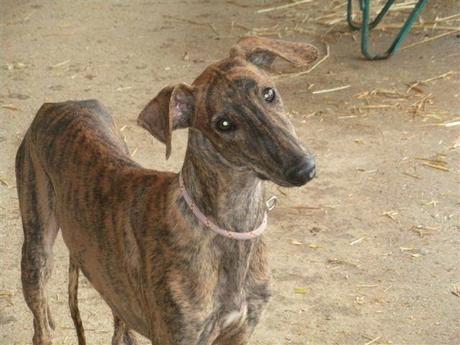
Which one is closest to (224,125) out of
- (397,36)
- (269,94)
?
(269,94)

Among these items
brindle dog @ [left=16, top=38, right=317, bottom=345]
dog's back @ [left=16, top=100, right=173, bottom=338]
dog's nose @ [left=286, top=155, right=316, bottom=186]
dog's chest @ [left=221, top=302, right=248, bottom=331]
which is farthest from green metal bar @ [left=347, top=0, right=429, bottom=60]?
dog's nose @ [left=286, top=155, right=316, bottom=186]

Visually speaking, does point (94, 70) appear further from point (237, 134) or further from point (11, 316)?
point (237, 134)

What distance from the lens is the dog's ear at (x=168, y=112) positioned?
374 centimetres

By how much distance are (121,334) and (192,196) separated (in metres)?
1.35

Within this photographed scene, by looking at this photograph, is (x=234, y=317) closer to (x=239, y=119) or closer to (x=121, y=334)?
(x=239, y=119)

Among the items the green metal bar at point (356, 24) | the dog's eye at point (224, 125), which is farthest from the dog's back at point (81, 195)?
the green metal bar at point (356, 24)

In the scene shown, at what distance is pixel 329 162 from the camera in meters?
7.18

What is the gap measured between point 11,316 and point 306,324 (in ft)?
5.58

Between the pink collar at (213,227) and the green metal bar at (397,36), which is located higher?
the pink collar at (213,227)

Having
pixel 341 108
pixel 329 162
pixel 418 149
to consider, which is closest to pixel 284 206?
pixel 329 162

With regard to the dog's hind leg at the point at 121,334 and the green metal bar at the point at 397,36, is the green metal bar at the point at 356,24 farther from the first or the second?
the dog's hind leg at the point at 121,334

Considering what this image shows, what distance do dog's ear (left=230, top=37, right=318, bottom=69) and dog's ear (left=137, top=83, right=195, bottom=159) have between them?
31cm

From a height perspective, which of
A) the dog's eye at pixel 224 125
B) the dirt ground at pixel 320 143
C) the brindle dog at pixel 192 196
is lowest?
the dirt ground at pixel 320 143

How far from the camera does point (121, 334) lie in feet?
16.4
